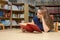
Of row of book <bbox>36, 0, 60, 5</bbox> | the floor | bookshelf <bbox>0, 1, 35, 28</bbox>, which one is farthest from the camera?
row of book <bbox>36, 0, 60, 5</bbox>

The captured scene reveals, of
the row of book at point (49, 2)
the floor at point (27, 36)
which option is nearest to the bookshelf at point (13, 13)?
the row of book at point (49, 2)

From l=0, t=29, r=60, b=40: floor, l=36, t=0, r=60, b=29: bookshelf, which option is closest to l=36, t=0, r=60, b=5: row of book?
l=36, t=0, r=60, b=29: bookshelf

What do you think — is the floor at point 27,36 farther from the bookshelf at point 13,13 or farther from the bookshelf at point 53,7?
the bookshelf at point 53,7

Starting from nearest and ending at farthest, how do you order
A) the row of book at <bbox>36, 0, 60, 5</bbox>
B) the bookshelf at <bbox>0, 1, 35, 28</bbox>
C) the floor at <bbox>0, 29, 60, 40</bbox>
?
the floor at <bbox>0, 29, 60, 40</bbox>, the bookshelf at <bbox>0, 1, 35, 28</bbox>, the row of book at <bbox>36, 0, 60, 5</bbox>

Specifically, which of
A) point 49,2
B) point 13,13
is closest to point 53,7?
point 49,2

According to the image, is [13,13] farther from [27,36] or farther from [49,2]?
[27,36]

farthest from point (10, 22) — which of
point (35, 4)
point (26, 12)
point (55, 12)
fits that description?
point (55, 12)

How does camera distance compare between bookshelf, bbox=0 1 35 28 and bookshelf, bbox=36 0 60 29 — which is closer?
bookshelf, bbox=0 1 35 28

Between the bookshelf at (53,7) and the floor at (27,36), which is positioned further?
the bookshelf at (53,7)

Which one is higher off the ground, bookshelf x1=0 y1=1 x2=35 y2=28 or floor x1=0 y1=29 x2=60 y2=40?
bookshelf x1=0 y1=1 x2=35 y2=28

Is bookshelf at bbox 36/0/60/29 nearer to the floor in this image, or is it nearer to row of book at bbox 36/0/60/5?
row of book at bbox 36/0/60/5

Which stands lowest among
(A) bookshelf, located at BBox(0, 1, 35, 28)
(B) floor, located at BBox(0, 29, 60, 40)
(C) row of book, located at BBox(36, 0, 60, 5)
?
(B) floor, located at BBox(0, 29, 60, 40)

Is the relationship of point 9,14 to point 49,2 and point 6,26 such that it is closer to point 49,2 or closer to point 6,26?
point 6,26

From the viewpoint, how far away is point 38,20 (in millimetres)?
3871
